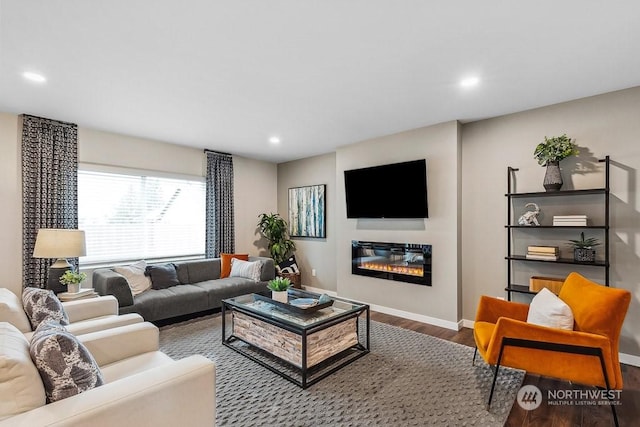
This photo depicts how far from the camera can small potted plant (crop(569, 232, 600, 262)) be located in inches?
116

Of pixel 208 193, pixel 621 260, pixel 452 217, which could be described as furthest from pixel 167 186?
pixel 621 260

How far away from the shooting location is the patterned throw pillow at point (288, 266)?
569cm

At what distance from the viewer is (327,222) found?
554 centimetres

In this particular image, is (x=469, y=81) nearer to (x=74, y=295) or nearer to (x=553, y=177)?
(x=553, y=177)

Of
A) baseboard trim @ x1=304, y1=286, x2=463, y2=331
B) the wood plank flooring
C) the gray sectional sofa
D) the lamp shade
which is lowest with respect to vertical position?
the wood plank flooring

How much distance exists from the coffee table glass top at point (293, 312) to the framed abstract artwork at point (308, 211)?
90.0 inches

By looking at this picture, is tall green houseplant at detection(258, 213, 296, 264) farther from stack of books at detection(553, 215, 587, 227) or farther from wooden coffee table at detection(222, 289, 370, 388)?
stack of books at detection(553, 215, 587, 227)

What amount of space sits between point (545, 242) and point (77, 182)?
5551 mm

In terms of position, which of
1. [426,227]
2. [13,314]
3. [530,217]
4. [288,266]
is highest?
[530,217]

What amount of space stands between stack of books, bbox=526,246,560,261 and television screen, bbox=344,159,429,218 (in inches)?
46.9

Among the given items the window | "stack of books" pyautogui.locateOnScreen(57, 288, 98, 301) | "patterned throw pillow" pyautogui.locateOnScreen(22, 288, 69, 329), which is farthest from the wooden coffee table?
the window

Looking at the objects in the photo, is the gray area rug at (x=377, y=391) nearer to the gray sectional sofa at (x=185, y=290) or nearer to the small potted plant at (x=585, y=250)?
the gray sectional sofa at (x=185, y=290)

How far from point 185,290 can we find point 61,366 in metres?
2.87

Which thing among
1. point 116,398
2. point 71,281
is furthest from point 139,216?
point 116,398
